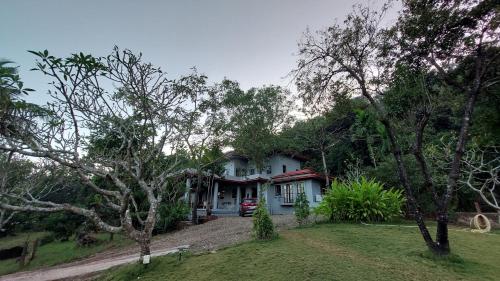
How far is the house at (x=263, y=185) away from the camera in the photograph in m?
21.9

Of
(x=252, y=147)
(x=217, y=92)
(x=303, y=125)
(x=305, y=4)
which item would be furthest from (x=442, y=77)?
A: (x=303, y=125)

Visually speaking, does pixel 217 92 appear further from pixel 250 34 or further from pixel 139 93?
pixel 139 93

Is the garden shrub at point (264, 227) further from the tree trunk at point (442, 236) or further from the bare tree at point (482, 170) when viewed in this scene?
the bare tree at point (482, 170)

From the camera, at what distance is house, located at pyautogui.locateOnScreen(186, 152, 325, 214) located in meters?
21.9

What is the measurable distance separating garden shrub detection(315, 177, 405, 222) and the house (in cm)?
807

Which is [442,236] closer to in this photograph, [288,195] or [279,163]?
[288,195]

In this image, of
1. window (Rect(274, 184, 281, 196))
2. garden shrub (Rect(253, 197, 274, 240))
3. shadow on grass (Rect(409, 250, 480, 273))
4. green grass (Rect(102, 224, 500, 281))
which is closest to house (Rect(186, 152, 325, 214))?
window (Rect(274, 184, 281, 196))

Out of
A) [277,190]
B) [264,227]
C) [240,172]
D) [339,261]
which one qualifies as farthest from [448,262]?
[240,172]

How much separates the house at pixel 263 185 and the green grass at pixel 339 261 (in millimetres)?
11899

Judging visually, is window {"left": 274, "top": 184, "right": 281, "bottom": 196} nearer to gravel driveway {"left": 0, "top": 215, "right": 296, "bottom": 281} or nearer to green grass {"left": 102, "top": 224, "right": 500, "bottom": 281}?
gravel driveway {"left": 0, "top": 215, "right": 296, "bottom": 281}

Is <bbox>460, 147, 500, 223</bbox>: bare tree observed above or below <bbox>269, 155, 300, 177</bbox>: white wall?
below

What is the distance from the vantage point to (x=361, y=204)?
35.9 ft

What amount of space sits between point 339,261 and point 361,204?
608 cm

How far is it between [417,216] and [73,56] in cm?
824
